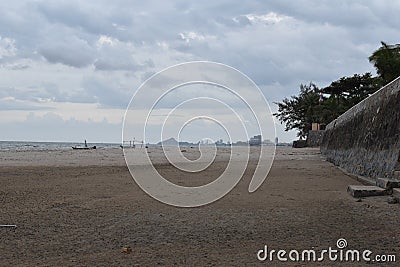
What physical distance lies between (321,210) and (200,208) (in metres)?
1.81

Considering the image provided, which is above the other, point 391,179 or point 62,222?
point 391,179

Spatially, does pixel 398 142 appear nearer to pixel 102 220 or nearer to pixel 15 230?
pixel 102 220

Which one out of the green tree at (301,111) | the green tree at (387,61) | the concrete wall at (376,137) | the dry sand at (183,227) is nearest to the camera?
the dry sand at (183,227)

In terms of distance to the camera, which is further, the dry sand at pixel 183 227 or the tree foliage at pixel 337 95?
the tree foliage at pixel 337 95

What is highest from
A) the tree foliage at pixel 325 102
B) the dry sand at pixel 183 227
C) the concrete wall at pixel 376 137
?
the tree foliage at pixel 325 102

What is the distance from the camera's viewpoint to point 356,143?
41.0 feet

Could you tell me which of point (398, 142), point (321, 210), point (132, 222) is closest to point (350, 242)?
point (321, 210)

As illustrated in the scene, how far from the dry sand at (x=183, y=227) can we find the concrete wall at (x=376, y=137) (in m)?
1.04

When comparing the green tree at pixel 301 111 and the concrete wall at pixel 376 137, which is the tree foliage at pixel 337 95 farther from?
the concrete wall at pixel 376 137

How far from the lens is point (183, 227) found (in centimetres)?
556

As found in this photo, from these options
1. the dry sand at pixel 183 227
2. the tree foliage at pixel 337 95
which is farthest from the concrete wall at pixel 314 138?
the dry sand at pixel 183 227

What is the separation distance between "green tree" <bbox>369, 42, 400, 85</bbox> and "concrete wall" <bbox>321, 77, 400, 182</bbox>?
16.2 meters

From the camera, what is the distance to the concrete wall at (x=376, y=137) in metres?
8.53

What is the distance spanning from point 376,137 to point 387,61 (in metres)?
21.0
